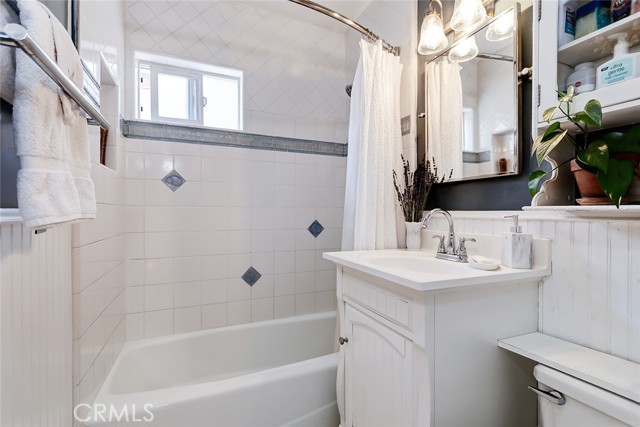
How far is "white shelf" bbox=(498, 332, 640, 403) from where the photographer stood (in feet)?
2.23

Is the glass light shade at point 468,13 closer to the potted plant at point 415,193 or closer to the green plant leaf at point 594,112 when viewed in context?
the potted plant at point 415,193

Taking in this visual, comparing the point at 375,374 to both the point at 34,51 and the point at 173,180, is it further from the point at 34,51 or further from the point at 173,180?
the point at 173,180

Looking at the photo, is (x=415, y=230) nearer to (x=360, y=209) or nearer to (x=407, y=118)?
(x=360, y=209)

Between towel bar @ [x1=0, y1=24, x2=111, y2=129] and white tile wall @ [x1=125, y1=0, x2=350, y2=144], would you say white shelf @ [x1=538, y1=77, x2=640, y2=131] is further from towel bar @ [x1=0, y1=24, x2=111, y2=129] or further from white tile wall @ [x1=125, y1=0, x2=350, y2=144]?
white tile wall @ [x1=125, y1=0, x2=350, y2=144]

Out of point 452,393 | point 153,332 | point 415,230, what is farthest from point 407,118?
point 153,332

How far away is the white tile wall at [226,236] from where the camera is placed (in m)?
1.75

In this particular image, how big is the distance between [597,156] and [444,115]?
0.84 metres

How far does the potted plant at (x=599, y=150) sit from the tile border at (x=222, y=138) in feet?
5.06

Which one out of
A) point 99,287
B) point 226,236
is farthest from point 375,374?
point 226,236

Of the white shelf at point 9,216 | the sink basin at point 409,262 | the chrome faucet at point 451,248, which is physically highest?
the white shelf at point 9,216

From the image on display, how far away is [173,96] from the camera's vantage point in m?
1.98

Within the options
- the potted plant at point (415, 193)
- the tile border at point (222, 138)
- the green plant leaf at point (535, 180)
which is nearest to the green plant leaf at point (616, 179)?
the green plant leaf at point (535, 180)

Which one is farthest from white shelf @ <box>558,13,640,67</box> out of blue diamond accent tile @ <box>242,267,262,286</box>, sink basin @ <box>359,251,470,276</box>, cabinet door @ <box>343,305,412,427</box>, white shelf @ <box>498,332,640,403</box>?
blue diamond accent tile @ <box>242,267,262,286</box>

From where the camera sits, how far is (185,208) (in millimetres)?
1837
